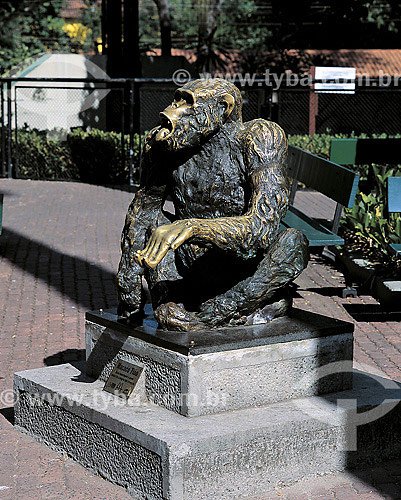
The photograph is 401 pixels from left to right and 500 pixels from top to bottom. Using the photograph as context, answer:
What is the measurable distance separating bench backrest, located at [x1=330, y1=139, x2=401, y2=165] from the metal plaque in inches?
255

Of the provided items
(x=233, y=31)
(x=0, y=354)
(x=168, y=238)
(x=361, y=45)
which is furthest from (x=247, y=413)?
(x=233, y=31)

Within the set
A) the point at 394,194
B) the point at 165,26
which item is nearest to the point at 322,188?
the point at 394,194

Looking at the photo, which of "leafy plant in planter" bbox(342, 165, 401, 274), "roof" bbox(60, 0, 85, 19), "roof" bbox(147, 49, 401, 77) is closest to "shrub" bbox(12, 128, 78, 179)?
"leafy plant in planter" bbox(342, 165, 401, 274)

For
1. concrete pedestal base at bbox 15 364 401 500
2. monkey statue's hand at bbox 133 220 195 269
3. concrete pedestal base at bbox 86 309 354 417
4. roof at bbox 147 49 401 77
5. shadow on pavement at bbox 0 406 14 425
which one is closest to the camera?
monkey statue's hand at bbox 133 220 195 269

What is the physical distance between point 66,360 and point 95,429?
1.88 metres

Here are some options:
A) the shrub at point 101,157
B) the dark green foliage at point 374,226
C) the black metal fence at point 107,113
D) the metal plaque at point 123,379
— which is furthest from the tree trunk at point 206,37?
the metal plaque at point 123,379

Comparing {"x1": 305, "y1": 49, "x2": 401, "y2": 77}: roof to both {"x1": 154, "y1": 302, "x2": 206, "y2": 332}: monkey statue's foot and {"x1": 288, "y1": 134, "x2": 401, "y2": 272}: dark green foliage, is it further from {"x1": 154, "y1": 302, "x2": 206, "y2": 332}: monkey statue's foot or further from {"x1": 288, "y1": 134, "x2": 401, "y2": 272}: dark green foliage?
{"x1": 154, "y1": 302, "x2": 206, "y2": 332}: monkey statue's foot

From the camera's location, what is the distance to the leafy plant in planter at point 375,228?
8219 mm

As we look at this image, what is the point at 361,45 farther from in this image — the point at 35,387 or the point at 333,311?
the point at 35,387

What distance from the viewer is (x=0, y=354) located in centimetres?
610

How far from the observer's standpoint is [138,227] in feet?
14.6

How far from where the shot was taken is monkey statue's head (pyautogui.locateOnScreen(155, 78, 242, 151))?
13.3 feet

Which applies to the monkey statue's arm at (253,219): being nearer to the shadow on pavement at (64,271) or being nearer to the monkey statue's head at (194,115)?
the monkey statue's head at (194,115)

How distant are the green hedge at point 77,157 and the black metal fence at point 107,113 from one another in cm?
2
